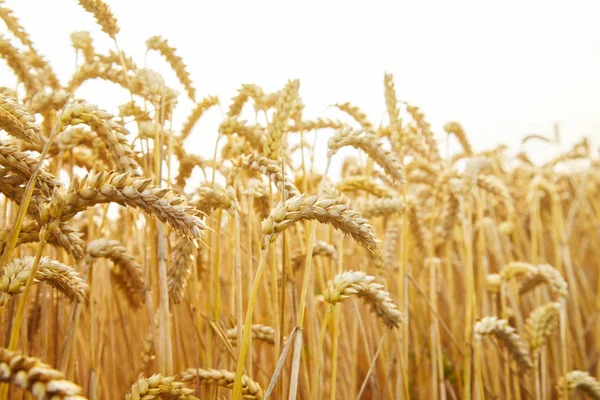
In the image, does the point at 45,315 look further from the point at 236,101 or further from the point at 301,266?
the point at 236,101

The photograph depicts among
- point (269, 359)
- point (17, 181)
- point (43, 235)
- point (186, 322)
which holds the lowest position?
point (269, 359)

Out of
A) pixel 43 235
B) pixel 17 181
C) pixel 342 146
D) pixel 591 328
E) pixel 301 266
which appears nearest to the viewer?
pixel 43 235

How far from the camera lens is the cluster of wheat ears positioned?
0.82m

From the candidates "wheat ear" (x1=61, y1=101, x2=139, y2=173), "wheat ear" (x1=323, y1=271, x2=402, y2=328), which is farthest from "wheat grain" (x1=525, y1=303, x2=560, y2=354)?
"wheat ear" (x1=61, y1=101, x2=139, y2=173)

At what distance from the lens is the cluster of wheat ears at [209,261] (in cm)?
82

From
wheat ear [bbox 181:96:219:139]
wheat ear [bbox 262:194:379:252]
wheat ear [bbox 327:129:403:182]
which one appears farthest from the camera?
wheat ear [bbox 181:96:219:139]

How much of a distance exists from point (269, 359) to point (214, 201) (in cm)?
100

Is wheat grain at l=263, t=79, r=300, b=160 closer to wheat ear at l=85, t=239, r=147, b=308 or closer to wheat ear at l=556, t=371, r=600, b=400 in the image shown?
wheat ear at l=85, t=239, r=147, b=308

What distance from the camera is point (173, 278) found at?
1.24m

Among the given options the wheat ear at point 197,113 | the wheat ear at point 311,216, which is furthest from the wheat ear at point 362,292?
the wheat ear at point 197,113

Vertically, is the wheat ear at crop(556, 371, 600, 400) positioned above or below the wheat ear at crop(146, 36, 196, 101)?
below

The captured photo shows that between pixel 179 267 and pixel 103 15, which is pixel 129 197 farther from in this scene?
pixel 103 15

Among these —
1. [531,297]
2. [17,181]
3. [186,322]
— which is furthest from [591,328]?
[17,181]

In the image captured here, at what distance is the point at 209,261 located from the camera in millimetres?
1480
